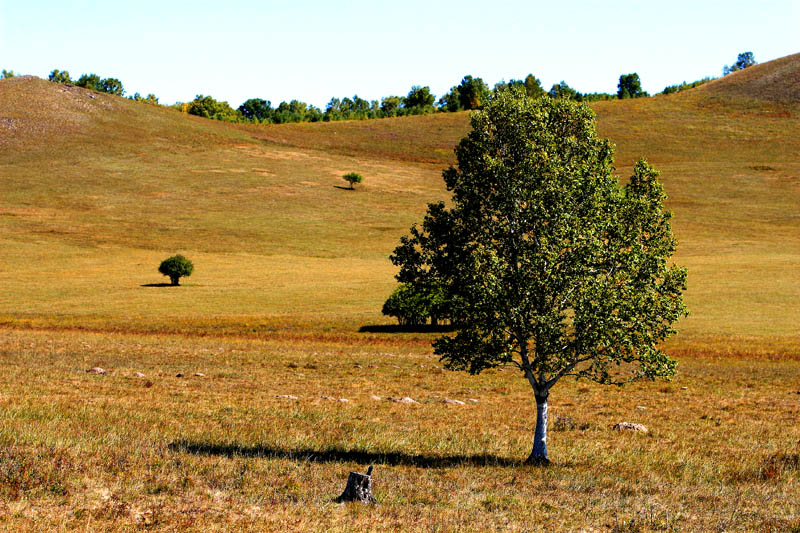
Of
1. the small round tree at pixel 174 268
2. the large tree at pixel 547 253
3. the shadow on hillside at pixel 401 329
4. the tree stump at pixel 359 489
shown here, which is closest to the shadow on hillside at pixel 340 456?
the large tree at pixel 547 253

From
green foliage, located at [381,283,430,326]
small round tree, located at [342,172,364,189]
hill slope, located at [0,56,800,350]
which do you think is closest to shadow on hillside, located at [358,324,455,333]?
green foliage, located at [381,283,430,326]

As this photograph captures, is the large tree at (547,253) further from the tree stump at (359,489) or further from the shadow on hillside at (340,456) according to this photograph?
the tree stump at (359,489)

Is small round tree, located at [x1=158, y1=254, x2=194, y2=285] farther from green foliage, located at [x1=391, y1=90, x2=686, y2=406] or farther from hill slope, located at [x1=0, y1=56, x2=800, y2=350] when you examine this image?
green foliage, located at [x1=391, y1=90, x2=686, y2=406]

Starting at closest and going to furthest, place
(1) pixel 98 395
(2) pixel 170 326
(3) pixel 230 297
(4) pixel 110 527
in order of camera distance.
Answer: (4) pixel 110 527, (1) pixel 98 395, (2) pixel 170 326, (3) pixel 230 297

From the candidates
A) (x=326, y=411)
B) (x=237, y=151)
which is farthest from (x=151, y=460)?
(x=237, y=151)

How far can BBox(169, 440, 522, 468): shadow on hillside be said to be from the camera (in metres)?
17.0

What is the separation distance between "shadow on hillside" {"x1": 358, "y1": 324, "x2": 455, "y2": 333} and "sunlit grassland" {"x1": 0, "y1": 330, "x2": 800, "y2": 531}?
59.0 ft

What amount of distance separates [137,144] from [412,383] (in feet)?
522

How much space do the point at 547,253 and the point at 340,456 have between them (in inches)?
283

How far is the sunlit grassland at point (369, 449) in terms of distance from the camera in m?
12.6

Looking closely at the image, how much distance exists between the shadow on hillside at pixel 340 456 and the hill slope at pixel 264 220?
32.8m

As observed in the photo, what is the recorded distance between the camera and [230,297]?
72.8 metres

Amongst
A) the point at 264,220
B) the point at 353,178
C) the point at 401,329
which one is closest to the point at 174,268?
the point at 401,329

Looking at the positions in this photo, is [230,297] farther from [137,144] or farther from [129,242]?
[137,144]
